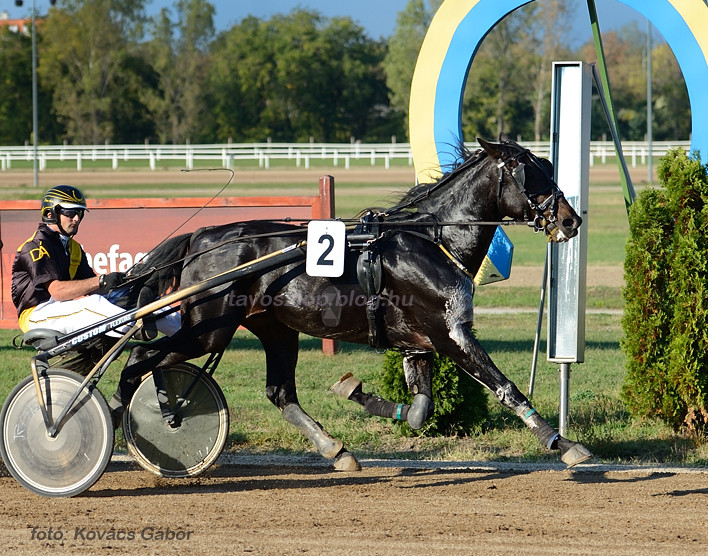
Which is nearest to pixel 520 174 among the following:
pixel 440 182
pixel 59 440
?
pixel 440 182

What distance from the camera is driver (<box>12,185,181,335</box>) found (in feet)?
18.1

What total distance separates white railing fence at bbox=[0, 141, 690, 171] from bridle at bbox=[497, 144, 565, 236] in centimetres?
3559

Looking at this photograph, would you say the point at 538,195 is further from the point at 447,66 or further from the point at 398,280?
the point at 447,66

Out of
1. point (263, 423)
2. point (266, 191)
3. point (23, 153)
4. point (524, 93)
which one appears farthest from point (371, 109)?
point (263, 423)

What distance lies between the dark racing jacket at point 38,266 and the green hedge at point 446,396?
2393 millimetres

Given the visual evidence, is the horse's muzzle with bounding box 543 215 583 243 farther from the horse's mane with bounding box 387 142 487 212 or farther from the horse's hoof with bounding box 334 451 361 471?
the horse's hoof with bounding box 334 451 361 471

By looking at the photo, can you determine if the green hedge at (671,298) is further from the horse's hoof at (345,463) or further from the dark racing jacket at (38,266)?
the dark racing jacket at (38,266)

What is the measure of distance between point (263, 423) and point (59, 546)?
300 cm

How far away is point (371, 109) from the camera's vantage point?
55.9 meters

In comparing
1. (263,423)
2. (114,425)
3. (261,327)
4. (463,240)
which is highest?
(463,240)

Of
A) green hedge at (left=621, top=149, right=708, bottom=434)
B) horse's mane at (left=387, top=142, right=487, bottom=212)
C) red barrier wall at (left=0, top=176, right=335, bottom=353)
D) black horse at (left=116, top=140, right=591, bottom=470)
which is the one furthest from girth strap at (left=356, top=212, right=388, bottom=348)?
red barrier wall at (left=0, top=176, right=335, bottom=353)

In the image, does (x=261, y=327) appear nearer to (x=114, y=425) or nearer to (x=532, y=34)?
(x=114, y=425)

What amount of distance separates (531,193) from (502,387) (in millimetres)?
1130

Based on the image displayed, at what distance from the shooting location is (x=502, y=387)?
5254mm
